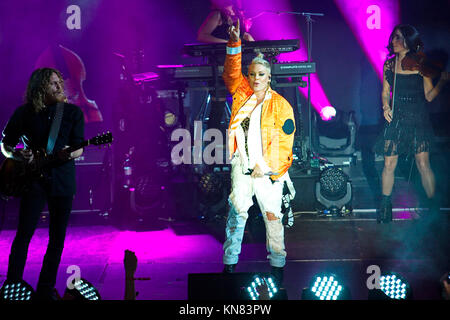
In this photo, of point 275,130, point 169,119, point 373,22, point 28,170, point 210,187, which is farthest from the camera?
point 373,22

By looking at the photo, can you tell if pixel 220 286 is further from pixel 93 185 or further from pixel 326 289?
pixel 93 185

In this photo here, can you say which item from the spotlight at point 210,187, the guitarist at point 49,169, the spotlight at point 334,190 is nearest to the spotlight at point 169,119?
the spotlight at point 210,187

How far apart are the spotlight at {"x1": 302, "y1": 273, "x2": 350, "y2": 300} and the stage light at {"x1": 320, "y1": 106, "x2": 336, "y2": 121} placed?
615cm

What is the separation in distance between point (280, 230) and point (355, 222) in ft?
8.26

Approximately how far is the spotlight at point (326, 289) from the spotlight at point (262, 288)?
0.22 meters

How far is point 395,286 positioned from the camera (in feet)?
12.1

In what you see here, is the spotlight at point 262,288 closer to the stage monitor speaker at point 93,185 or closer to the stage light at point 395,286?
the stage light at point 395,286

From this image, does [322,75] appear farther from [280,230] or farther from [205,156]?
[280,230]

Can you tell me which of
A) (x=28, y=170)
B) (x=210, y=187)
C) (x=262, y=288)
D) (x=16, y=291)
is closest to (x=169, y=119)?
(x=210, y=187)

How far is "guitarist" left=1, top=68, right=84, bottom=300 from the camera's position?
14.1 feet

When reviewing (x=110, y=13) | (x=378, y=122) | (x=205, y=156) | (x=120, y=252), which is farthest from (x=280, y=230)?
(x=110, y=13)

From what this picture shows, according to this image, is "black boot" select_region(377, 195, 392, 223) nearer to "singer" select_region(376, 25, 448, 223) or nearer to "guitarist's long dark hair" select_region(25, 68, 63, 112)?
"singer" select_region(376, 25, 448, 223)

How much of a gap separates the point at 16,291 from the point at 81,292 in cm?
48

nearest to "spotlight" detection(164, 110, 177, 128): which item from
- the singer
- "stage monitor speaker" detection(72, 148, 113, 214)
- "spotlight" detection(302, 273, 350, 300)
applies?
"stage monitor speaker" detection(72, 148, 113, 214)
